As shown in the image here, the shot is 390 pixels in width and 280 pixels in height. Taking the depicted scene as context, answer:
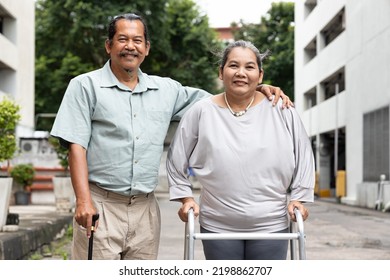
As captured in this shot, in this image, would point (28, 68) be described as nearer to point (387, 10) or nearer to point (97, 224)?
point (387, 10)

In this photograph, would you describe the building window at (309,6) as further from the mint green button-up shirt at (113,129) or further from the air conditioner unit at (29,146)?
the mint green button-up shirt at (113,129)

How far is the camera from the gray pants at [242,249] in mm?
2717

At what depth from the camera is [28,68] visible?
Answer: 23.0m

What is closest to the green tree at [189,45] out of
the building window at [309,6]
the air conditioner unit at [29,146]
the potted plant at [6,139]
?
the building window at [309,6]

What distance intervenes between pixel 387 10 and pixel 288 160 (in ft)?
50.6

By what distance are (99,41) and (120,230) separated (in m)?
22.8

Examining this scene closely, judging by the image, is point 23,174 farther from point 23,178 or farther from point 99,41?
point 99,41

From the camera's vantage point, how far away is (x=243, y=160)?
Answer: 105 inches

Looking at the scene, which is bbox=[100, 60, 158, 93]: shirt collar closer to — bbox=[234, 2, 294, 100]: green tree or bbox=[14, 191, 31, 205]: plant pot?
bbox=[14, 191, 31, 205]: plant pot

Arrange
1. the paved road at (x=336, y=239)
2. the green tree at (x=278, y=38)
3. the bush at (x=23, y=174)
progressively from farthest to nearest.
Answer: the green tree at (x=278, y=38) < the bush at (x=23, y=174) < the paved road at (x=336, y=239)

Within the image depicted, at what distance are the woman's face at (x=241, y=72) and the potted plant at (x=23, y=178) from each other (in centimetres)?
1291

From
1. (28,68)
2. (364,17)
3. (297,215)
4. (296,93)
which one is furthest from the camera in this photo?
(296,93)

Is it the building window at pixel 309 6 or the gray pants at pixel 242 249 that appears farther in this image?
the building window at pixel 309 6
